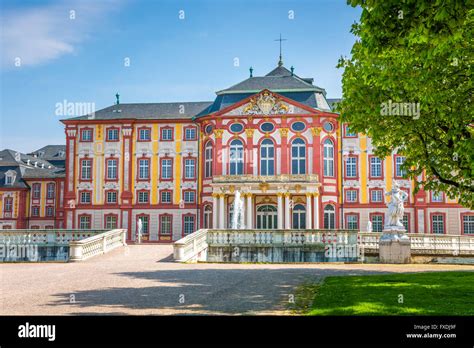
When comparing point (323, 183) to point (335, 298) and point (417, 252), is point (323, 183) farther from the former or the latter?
point (335, 298)

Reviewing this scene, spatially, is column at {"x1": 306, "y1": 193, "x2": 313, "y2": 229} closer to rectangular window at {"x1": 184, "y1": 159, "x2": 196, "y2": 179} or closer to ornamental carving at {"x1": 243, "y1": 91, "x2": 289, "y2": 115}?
ornamental carving at {"x1": 243, "y1": 91, "x2": 289, "y2": 115}

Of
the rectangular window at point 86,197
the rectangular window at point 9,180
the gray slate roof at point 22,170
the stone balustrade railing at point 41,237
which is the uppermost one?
the gray slate roof at point 22,170

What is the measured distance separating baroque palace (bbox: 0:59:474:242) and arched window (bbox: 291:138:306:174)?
0.08 m

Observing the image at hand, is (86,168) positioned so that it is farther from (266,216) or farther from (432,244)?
(432,244)

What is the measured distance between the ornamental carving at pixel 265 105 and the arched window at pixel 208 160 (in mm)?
3988

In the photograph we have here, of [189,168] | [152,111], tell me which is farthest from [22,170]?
[189,168]

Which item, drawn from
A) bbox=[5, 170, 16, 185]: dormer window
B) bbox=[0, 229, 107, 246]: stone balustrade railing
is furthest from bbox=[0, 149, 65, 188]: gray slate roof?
bbox=[0, 229, 107, 246]: stone balustrade railing

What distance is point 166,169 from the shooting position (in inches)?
1762

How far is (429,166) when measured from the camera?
1609 cm

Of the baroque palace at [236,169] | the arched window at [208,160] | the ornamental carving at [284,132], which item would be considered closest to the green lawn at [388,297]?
the baroque palace at [236,169]

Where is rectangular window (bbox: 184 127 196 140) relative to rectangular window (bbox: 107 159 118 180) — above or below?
above

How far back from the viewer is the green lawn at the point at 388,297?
29.8 feet

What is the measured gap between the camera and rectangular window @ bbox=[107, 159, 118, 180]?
44.8 m

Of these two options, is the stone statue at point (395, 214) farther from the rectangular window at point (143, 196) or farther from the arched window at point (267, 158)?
the rectangular window at point (143, 196)
